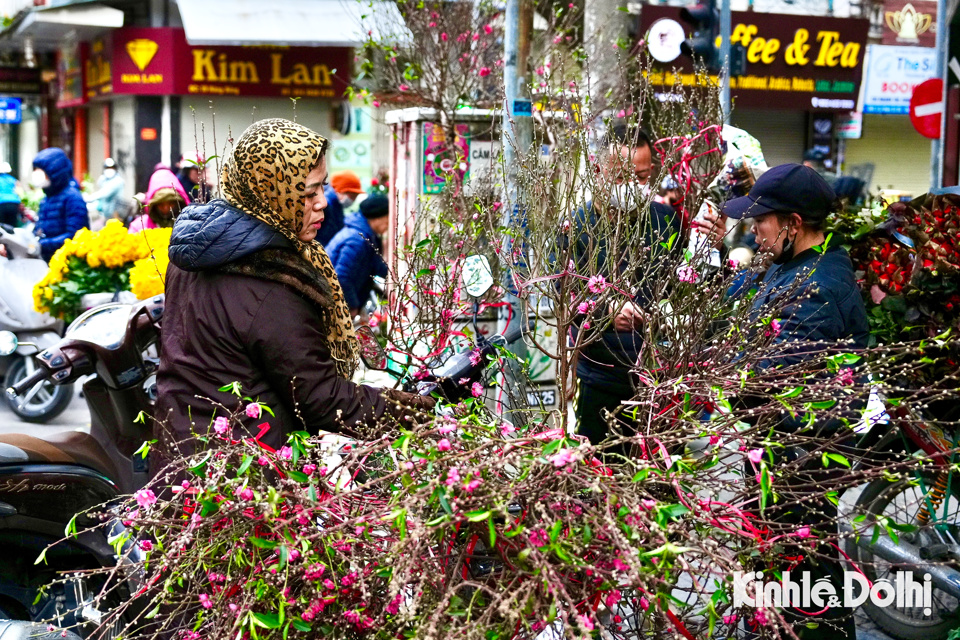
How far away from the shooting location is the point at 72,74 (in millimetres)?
23953

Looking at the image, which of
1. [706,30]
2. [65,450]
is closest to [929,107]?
[706,30]

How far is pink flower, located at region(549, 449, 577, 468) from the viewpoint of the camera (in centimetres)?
190

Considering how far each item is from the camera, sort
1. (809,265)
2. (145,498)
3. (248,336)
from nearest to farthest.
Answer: (145,498)
(248,336)
(809,265)

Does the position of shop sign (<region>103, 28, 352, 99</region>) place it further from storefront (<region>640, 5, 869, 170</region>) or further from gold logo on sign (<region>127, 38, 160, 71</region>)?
storefront (<region>640, 5, 869, 170</region>)

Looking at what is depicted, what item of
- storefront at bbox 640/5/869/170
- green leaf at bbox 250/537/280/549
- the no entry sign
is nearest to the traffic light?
the no entry sign

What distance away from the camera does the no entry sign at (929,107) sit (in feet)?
32.7

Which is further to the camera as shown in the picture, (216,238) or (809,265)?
(809,265)

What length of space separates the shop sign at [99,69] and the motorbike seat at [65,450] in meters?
18.2

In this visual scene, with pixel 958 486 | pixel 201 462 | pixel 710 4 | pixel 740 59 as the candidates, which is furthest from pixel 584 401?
pixel 740 59

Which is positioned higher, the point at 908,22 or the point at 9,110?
the point at 908,22

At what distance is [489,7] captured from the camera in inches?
385

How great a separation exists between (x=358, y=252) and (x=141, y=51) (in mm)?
12926

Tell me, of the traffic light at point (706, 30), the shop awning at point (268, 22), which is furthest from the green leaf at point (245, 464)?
the shop awning at point (268, 22)

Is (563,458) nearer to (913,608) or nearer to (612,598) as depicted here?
(612,598)
